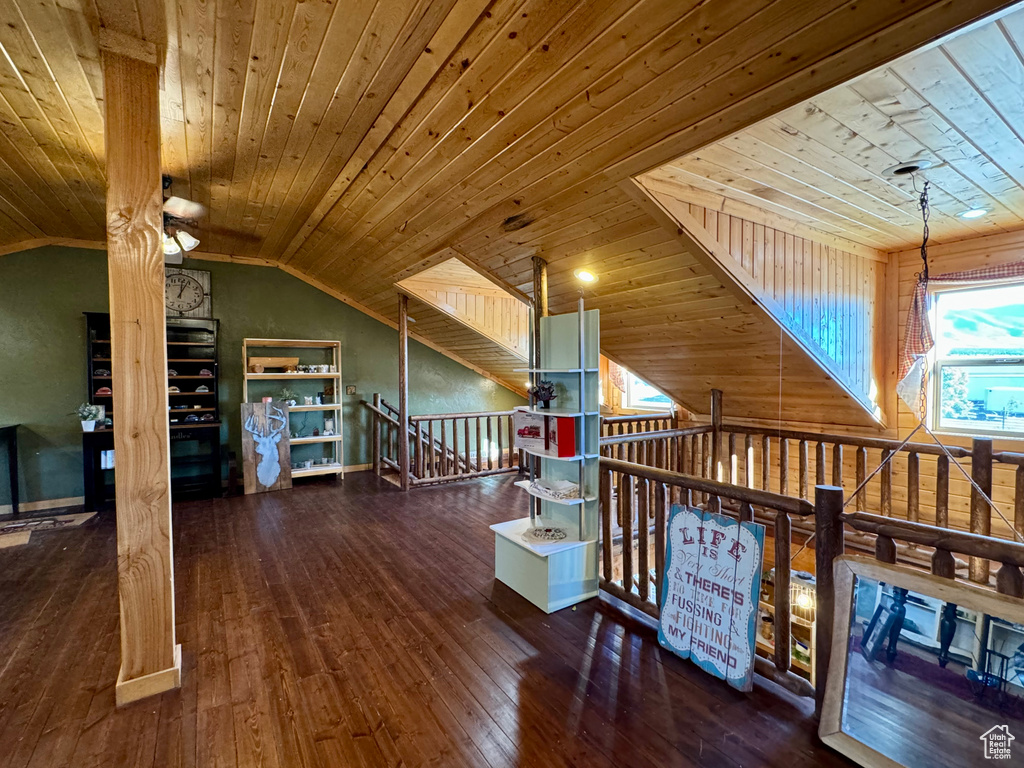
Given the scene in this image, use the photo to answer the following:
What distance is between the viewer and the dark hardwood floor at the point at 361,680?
1.68 metres

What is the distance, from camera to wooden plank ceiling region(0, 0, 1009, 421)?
1.52 m

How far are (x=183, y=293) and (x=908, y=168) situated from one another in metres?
6.64

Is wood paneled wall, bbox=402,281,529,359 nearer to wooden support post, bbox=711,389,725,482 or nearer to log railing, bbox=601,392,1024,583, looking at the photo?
log railing, bbox=601,392,1024,583

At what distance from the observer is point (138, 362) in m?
1.88

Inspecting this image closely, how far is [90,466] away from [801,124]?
6.32 meters

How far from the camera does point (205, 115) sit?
2307 millimetres

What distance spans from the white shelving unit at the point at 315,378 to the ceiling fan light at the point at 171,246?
254cm

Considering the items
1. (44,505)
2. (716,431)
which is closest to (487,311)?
(716,431)

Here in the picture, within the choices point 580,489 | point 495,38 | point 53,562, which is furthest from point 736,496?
point 53,562

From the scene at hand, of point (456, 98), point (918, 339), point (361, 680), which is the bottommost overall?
point (361, 680)

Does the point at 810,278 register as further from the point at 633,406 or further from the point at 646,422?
the point at 633,406

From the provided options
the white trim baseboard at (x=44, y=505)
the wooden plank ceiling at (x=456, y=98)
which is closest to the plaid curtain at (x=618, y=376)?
the wooden plank ceiling at (x=456, y=98)

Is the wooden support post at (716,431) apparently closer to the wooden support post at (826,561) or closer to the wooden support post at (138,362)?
the wooden support post at (826,561)

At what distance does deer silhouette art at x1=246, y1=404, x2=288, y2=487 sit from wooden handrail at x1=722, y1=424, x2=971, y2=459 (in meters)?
4.96
